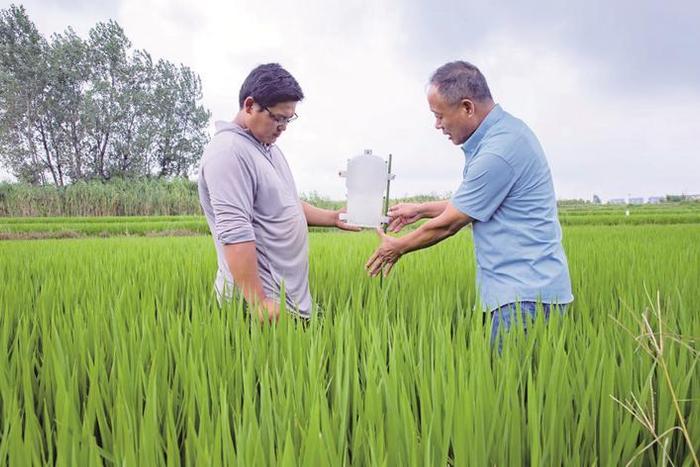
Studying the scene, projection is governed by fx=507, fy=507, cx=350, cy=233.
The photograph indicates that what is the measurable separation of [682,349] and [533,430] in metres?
0.64

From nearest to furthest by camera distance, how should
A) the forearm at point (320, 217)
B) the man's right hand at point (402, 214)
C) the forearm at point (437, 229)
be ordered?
the forearm at point (437, 229), the man's right hand at point (402, 214), the forearm at point (320, 217)

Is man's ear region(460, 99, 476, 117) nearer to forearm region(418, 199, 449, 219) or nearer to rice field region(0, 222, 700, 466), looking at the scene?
forearm region(418, 199, 449, 219)

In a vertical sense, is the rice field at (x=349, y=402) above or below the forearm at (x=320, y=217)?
below

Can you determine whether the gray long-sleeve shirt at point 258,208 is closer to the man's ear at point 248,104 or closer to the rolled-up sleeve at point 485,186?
the man's ear at point 248,104

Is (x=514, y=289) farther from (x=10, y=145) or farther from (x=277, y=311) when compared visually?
(x=10, y=145)

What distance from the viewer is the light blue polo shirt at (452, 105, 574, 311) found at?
1.75 metres

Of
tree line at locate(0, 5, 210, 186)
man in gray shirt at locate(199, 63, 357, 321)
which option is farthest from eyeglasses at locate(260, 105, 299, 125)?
tree line at locate(0, 5, 210, 186)

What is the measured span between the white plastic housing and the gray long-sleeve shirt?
218 millimetres

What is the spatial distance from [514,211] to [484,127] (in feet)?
1.07

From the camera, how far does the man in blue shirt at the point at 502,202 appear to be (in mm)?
1752

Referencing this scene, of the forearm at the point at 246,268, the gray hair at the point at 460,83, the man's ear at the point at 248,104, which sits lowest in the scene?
the forearm at the point at 246,268

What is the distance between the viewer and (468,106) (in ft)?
6.01

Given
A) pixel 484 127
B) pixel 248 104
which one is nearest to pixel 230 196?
pixel 248 104

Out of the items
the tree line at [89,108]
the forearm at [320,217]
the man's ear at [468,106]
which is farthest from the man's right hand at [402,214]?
the tree line at [89,108]
